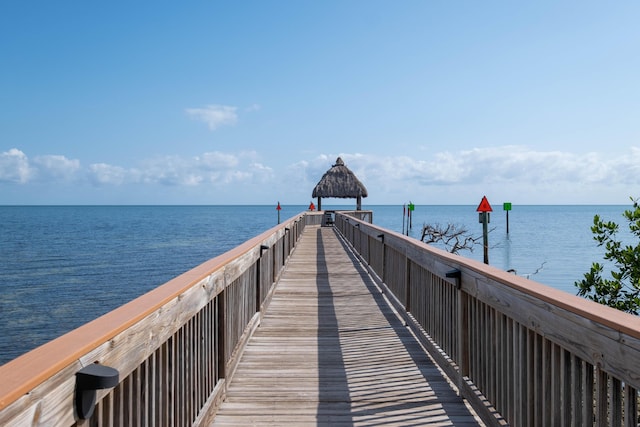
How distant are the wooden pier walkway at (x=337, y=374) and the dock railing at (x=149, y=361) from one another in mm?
316

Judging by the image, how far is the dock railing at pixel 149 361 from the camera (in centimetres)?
133

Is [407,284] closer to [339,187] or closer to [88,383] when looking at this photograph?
[88,383]

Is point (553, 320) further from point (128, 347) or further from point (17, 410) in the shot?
point (17, 410)

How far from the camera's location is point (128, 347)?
6.27ft

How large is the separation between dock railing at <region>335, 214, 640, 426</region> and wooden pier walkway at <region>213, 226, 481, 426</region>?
0.91 ft

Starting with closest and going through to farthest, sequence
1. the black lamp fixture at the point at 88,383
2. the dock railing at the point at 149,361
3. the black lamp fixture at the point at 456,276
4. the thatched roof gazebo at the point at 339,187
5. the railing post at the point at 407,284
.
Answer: the dock railing at the point at 149,361 → the black lamp fixture at the point at 88,383 → the black lamp fixture at the point at 456,276 → the railing post at the point at 407,284 → the thatched roof gazebo at the point at 339,187

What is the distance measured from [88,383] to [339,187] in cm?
3791

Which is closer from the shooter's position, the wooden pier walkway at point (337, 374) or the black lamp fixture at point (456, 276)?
the wooden pier walkway at point (337, 374)

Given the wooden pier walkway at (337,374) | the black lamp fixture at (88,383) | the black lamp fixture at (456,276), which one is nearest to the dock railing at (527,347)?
the black lamp fixture at (456,276)

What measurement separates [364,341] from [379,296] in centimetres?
268

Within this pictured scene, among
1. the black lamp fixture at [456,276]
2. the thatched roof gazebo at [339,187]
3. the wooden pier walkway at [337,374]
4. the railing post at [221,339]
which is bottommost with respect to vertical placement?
the wooden pier walkway at [337,374]

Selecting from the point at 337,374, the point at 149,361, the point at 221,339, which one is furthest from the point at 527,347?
the point at 221,339

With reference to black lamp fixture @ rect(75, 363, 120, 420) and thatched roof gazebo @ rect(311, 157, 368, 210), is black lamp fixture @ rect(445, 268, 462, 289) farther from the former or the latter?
thatched roof gazebo @ rect(311, 157, 368, 210)

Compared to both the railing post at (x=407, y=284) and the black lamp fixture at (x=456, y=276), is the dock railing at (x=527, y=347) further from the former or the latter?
the railing post at (x=407, y=284)
